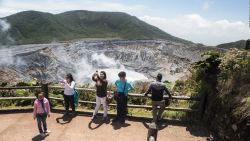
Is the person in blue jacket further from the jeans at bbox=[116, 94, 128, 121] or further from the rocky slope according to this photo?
the rocky slope

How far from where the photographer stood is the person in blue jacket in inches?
411

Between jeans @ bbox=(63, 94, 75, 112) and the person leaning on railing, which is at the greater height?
the person leaning on railing

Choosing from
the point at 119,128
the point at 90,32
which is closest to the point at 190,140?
the point at 119,128

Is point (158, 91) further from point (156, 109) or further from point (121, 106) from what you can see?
point (121, 106)

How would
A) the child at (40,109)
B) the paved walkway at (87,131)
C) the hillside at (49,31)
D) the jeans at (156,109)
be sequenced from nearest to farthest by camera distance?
the child at (40,109) < the paved walkway at (87,131) < the jeans at (156,109) < the hillside at (49,31)

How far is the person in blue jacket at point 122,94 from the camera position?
10.4m

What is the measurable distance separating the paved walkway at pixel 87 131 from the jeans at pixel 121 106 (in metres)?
0.33

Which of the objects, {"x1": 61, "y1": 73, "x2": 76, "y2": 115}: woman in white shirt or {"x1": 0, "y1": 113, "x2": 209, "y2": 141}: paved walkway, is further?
{"x1": 61, "y1": 73, "x2": 76, "y2": 115}: woman in white shirt

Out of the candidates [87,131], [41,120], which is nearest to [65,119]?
[87,131]

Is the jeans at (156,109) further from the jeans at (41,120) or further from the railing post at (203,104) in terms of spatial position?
the jeans at (41,120)

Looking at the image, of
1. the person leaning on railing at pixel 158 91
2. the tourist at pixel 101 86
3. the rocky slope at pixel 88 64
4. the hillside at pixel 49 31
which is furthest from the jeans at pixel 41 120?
the hillside at pixel 49 31

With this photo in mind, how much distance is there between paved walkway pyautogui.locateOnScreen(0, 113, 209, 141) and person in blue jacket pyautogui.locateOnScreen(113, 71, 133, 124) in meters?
0.34

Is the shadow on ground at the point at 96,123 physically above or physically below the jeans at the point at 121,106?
below

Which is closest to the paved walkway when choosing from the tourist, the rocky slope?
the tourist
